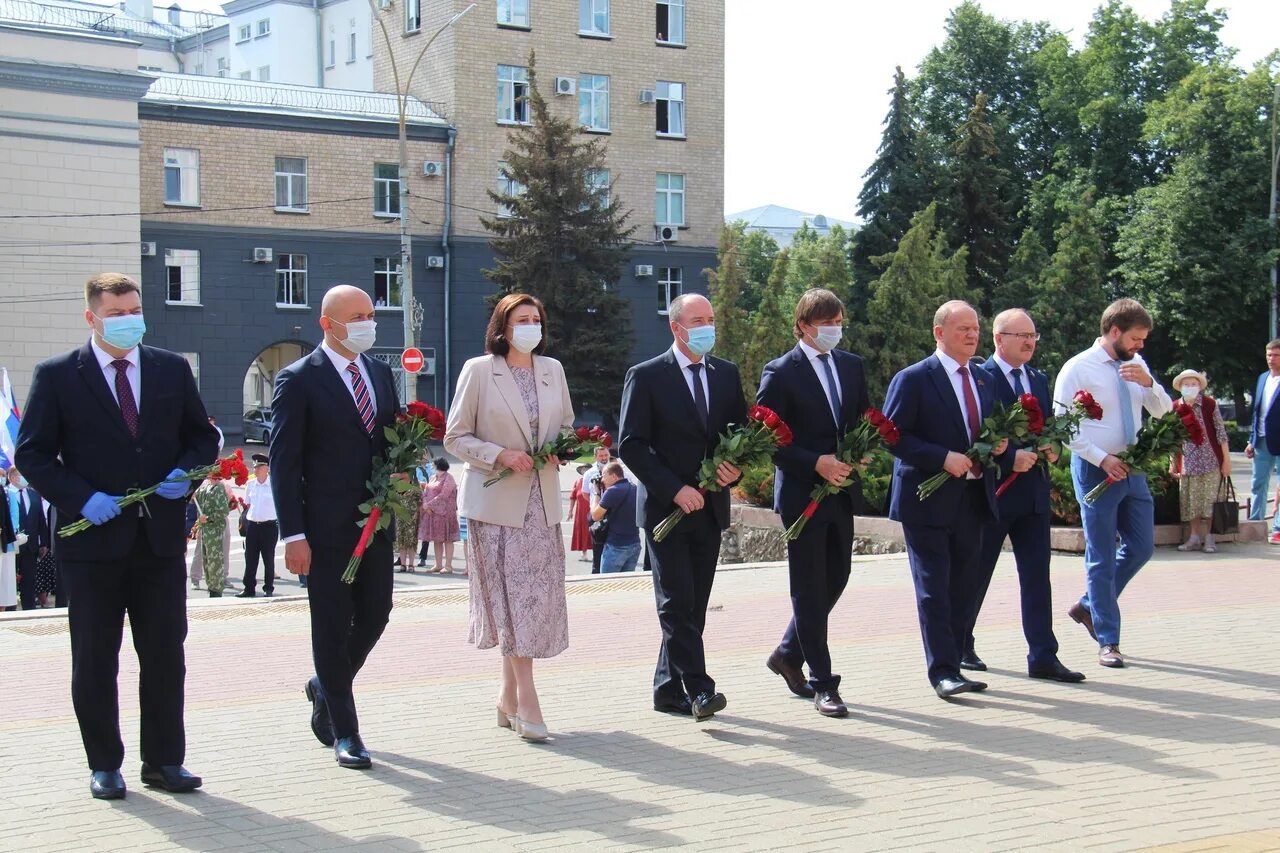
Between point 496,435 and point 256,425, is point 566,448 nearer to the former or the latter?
point 496,435

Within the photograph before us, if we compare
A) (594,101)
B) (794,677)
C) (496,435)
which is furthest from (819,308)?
(594,101)

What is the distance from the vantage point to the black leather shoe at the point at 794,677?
8.52 metres

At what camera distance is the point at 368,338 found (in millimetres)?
7133

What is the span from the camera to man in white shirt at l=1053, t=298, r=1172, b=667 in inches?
371

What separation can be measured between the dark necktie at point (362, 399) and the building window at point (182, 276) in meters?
42.2

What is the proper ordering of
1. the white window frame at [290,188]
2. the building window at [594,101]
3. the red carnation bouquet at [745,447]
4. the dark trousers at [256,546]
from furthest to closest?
the building window at [594,101] < the white window frame at [290,188] < the dark trousers at [256,546] < the red carnation bouquet at [745,447]

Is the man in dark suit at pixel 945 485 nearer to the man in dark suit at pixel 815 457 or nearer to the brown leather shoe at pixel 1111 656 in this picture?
the man in dark suit at pixel 815 457

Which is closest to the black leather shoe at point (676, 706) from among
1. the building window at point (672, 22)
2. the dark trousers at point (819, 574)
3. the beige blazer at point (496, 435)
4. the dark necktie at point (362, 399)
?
the dark trousers at point (819, 574)

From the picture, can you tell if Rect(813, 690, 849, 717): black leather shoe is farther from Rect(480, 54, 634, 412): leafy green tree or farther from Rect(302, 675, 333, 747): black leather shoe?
Rect(480, 54, 634, 412): leafy green tree

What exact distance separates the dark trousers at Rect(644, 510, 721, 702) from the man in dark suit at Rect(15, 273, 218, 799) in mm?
2345

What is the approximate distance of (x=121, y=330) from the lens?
6539mm

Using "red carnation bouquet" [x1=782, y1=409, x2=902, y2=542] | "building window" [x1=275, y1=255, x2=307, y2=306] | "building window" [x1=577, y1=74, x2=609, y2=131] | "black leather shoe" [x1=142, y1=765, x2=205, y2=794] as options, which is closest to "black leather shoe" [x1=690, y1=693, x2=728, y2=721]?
"red carnation bouquet" [x1=782, y1=409, x2=902, y2=542]

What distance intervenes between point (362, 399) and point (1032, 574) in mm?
4028

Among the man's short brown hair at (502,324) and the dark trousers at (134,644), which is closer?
the dark trousers at (134,644)
